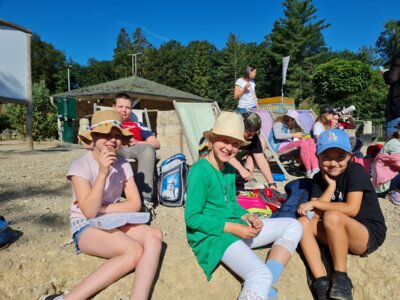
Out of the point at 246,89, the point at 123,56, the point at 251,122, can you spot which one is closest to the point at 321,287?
the point at 251,122

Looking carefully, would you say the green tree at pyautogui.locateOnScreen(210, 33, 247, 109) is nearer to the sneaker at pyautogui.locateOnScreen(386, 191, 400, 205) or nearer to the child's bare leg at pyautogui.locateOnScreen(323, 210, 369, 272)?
the sneaker at pyautogui.locateOnScreen(386, 191, 400, 205)

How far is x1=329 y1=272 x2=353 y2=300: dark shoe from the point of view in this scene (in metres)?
2.02

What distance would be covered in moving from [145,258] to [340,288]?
47.7 inches

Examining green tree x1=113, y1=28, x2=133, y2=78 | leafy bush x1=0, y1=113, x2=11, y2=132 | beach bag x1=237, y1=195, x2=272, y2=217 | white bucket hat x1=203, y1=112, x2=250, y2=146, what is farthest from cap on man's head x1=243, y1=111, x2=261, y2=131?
green tree x1=113, y1=28, x2=133, y2=78

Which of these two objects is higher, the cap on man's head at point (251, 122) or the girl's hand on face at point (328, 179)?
the cap on man's head at point (251, 122)

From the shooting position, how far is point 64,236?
105 inches

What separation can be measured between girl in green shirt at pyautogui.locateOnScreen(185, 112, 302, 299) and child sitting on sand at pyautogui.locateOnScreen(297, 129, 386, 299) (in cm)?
20

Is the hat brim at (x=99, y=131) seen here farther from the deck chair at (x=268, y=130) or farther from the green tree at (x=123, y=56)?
the green tree at (x=123, y=56)

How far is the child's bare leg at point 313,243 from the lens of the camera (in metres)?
2.25

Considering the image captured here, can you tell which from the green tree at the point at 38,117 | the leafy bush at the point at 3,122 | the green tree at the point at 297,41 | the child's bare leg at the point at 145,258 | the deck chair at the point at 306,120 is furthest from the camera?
the green tree at the point at 297,41

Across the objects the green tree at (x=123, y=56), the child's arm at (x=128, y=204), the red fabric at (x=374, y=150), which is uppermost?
the green tree at (x=123, y=56)

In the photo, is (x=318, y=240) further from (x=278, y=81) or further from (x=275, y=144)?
(x=278, y=81)

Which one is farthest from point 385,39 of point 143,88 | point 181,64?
point 143,88

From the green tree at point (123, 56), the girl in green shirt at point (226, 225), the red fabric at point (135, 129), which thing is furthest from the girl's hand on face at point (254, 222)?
the green tree at point (123, 56)
